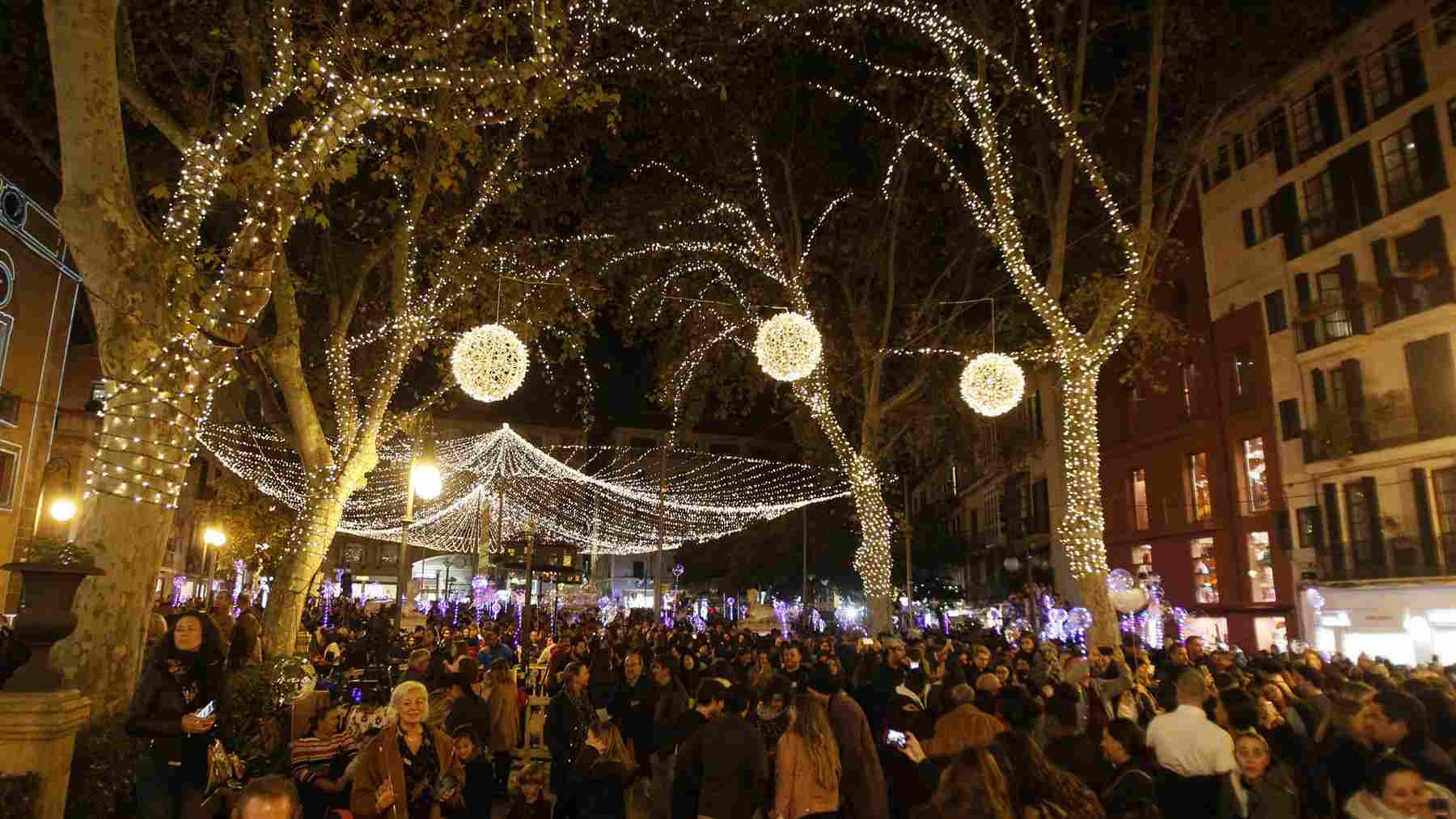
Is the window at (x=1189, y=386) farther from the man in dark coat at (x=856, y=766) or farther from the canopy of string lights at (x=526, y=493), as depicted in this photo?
the man in dark coat at (x=856, y=766)

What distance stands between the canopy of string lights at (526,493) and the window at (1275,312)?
1235cm

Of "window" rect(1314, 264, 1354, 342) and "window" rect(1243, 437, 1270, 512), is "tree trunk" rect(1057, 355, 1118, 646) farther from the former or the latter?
"window" rect(1243, 437, 1270, 512)

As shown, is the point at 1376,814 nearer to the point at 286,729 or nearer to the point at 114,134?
the point at 286,729

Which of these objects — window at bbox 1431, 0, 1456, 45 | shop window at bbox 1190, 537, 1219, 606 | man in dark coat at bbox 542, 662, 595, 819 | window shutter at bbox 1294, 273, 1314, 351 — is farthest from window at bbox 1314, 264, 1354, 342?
man in dark coat at bbox 542, 662, 595, 819

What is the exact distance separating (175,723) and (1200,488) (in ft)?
92.5

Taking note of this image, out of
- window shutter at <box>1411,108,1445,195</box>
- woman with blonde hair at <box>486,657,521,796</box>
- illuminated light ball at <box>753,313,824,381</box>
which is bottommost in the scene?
woman with blonde hair at <box>486,657,521,796</box>

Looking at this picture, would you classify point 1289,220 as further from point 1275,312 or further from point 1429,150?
point 1429,150

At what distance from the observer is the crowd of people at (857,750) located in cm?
420

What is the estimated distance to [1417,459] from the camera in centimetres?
2044

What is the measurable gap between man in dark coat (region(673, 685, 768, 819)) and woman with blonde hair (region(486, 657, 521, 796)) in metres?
3.44

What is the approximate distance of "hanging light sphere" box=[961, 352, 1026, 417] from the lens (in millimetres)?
12570

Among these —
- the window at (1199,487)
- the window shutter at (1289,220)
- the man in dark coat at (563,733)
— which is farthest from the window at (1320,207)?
the man in dark coat at (563,733)

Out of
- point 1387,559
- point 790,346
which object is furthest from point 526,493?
point 1387,559

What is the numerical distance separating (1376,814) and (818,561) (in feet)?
137
